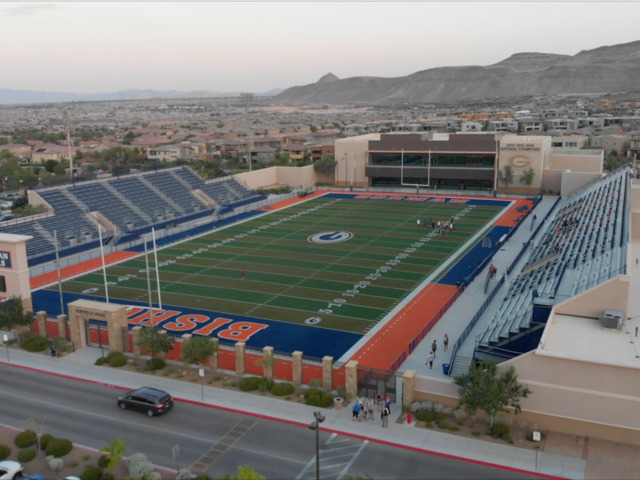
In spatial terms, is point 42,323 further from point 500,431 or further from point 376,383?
point 500,431

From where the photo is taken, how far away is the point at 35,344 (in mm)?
28578

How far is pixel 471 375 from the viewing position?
20.5 m

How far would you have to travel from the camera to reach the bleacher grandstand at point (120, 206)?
4856 centimetres

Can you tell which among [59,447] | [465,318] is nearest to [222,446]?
[59,447]

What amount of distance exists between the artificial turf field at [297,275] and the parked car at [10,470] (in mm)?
11867

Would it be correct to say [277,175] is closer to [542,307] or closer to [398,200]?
[398,200]

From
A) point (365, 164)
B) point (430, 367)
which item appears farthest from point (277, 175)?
point (430, 367)

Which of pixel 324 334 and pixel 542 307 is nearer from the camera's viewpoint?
pixel 542 307

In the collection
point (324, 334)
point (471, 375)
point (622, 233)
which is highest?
point (622, 233)

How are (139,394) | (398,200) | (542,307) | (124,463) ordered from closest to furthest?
(124,463) < (139,394) < (542,307) < (398,200)

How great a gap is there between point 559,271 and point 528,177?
42.9 metres

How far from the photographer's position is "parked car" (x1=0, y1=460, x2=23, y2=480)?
1795 centimetres

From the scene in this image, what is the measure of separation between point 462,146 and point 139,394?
194ft

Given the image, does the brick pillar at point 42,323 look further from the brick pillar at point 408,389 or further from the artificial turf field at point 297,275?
the brick pillar at point 408,389
